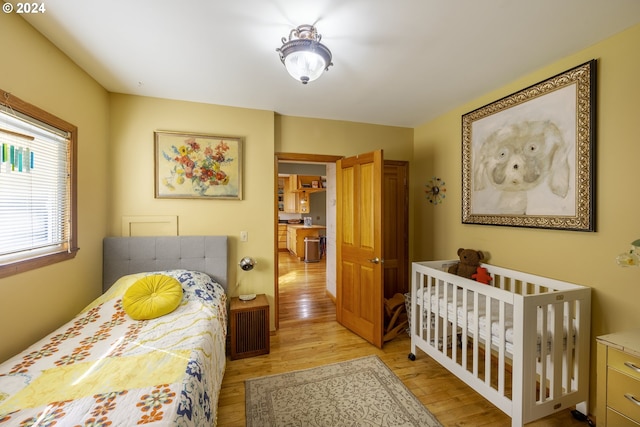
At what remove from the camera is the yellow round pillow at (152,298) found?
1.92 metres

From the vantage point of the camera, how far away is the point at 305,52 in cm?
160

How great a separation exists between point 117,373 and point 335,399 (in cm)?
147

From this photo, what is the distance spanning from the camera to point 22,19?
5.14ft

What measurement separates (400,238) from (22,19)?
12.6 feet

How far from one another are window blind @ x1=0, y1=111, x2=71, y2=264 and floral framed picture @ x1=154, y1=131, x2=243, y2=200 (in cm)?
77

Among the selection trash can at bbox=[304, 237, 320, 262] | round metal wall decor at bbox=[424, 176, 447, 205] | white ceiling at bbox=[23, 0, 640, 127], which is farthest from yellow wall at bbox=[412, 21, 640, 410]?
→ trash can at bbox=[304, 237, 320, 262]

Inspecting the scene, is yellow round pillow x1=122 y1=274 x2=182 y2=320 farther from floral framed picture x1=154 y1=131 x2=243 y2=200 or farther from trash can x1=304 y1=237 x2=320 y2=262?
trash can x1=304 y1=237 x2=320 y2=262

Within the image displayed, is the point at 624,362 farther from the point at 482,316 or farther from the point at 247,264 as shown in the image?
the point at 247,264

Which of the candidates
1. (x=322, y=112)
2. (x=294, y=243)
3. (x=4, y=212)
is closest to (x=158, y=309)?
(x=4, y=212)

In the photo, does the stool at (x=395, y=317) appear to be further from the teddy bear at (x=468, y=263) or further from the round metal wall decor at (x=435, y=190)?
the round metal wall decor at (x=435, y=190)

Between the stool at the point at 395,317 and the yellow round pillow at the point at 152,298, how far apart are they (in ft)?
7.13

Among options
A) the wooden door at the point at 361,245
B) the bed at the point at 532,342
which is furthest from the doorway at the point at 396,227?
the bed at the point at 532,342

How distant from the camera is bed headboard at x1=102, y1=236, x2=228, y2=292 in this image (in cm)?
246

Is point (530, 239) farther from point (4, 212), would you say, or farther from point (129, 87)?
point (129, 87)
